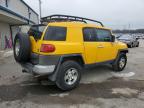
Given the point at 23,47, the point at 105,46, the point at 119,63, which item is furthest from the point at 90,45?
the point at 119,63

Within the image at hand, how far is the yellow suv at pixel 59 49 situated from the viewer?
4.70 m

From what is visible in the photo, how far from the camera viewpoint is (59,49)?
4.77 m

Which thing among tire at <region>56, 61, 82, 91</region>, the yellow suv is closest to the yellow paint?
the yellow suv

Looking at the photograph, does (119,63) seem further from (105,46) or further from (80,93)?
(80,93)

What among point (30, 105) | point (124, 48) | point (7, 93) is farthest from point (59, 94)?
A: point (124, 48)

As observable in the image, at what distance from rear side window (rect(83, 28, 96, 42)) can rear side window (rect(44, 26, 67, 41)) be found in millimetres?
845

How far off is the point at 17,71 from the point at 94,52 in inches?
139

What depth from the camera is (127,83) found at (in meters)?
5.94

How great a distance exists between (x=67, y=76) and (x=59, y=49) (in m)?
0.86

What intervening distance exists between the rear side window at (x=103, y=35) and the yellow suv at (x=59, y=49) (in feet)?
0.59

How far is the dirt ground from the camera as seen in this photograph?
428cm

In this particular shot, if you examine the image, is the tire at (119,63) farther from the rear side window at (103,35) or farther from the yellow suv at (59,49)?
the yellow suv at (59,49)

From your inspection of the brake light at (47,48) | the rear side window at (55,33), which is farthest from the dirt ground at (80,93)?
the rear side window at (55,33)

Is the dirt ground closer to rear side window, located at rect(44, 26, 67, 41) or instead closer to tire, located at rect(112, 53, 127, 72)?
tire, located at rect(112, 53, 127, 72)
